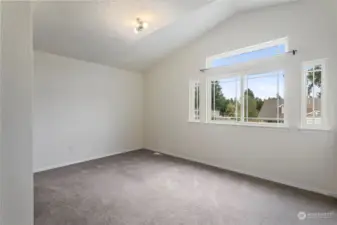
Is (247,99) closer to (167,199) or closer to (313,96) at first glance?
(313,96)

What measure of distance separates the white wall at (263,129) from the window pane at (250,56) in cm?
18

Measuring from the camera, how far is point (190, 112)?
5176 millimetres

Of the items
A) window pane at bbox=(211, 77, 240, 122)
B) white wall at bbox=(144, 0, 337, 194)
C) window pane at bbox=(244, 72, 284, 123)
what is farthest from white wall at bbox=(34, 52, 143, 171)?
window pane at bbox=(244, 72, 284, 123)

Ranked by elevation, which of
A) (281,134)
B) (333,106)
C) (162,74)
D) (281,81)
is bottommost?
(281,134)

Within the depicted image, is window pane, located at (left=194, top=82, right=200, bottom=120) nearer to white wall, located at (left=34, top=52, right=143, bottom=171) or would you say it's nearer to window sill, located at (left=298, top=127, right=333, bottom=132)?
white wall, located at (left=34, top=52, right=143, bottom=171)

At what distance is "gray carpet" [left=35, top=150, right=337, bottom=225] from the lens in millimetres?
2426

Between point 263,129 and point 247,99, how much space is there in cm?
68

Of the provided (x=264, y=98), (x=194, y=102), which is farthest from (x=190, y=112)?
(x=264, y=98)

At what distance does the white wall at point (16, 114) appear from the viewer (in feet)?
3.09

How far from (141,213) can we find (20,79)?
2.04 metres

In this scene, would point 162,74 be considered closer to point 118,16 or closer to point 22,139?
point 118,16

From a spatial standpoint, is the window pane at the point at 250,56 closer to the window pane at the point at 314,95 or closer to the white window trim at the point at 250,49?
the white window trim at the point at 250,49

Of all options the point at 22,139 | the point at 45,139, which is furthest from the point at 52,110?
the point at 22,139

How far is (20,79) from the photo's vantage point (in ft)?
3.25
